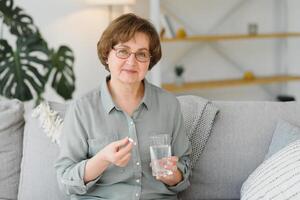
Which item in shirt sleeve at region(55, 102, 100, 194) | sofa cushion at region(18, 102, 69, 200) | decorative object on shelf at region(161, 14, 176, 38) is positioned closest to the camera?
shirt sleeve at region(55, 102, 100, 194)

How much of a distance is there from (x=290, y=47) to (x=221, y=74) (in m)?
0.75

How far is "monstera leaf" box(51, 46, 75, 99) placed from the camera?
3.42 metres

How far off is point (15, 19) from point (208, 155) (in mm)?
1973

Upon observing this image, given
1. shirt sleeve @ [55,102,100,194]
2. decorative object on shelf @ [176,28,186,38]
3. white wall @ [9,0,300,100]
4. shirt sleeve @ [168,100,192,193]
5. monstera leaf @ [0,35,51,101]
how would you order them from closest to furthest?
shirt sleeve @ [55,102,100,194], shirt sleeve @ [168,100,192,193], monstera leaf @ [0,35,51,101], white wall @ [9,0,300,100], decorative object on shelf @ [176,28,186,38]

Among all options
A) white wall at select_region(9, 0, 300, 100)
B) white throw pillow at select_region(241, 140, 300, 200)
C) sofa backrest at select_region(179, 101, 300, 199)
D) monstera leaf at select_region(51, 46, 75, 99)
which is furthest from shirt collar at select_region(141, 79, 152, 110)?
white wall at select_region(9, 0, 300, 100)

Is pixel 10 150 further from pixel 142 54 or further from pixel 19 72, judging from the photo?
pixel 19 72

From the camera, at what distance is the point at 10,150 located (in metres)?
1.89

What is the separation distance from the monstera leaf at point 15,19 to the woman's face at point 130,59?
1824 mm

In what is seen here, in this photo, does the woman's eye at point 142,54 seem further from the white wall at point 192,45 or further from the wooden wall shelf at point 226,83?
the wooden wall shelf at point 226,83

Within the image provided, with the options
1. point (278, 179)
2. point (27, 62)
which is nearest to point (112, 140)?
point (278, 179)

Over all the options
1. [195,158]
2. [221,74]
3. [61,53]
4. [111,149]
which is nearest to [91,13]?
[61,53]

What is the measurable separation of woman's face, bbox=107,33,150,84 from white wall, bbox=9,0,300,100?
2217 mm

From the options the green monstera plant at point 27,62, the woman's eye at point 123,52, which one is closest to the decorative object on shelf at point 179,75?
the green monstera plant at point 27,62

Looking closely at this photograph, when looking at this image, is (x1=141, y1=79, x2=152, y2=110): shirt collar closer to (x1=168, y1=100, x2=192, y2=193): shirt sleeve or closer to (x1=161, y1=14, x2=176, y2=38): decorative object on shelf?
(x1=168, y1=100, x2=192, y2=193): shirt sleeve
